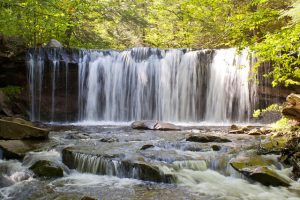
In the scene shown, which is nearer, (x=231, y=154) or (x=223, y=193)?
(x=223, y=193)

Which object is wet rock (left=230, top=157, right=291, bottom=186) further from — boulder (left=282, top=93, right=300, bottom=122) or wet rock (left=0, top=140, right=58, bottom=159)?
wet rock (left=0, top=140, right=58, bottom=159)

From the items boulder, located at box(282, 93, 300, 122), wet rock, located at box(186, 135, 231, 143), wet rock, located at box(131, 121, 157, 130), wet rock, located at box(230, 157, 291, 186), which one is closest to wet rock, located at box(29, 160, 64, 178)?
wet rock, located at box(230, 157, 291, 186)

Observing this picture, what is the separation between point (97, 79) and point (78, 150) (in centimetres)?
909

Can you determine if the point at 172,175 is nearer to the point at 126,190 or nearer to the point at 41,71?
the point at 126,190

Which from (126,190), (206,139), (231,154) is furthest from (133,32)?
(126,190)

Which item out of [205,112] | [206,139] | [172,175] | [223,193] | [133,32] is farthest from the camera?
[133,32]

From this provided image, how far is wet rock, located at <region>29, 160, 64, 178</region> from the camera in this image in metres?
7.34

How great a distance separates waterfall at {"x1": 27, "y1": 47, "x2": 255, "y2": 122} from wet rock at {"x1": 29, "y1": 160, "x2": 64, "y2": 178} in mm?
9195

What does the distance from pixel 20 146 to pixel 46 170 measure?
1828 millimetres

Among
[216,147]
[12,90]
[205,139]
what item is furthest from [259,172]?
[12,90]

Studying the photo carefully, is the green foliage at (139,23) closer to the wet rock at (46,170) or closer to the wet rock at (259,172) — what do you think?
the wet rock at (259,172)

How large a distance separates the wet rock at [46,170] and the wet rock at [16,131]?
2488 mm

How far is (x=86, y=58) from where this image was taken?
1709cm

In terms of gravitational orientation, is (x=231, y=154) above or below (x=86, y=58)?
below
